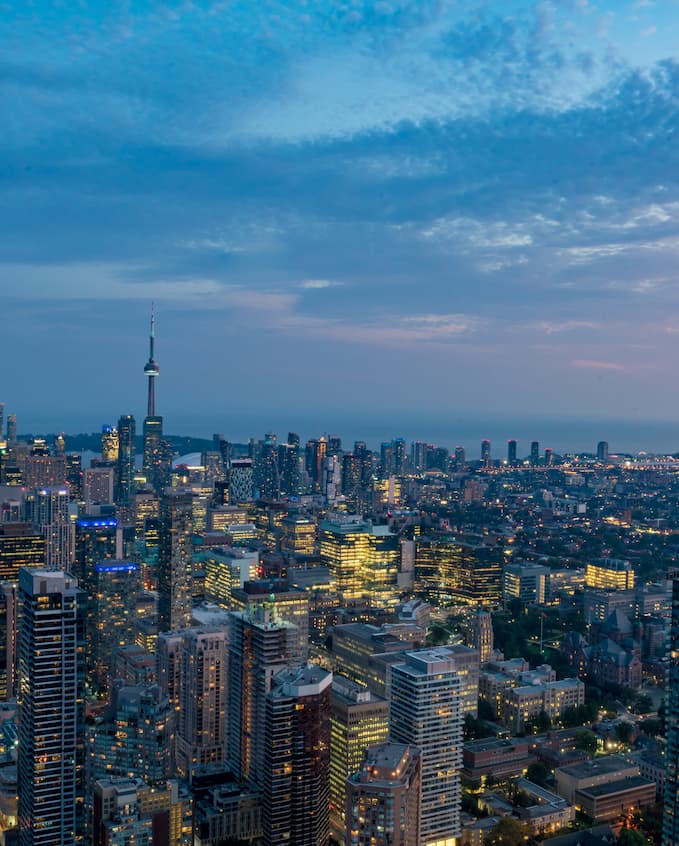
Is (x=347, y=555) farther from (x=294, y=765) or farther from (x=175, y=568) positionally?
(x=294, y=765)

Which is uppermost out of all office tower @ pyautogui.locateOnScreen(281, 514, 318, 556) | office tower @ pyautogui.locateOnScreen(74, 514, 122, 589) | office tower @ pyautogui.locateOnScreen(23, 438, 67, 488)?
office tower @ pyautogui.locateOnScreen(23, 438, 67, 488)

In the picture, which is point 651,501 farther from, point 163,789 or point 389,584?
point 163,789

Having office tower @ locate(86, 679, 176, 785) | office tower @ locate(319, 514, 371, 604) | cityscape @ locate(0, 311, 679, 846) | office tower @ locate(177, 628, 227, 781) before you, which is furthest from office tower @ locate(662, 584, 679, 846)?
office tower @ locate(319, 514, 371, 604)

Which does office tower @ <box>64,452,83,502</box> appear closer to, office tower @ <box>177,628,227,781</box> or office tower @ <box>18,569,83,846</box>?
office tower @ <box>177,628,227,781</box>

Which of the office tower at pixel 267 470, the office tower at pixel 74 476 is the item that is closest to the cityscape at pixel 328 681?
the office tower at pixel 74 476

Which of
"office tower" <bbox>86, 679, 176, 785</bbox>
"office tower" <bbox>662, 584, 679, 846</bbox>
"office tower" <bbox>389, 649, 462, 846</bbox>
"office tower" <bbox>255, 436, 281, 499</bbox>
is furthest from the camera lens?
"office tower" <bbox>255, 436, 281, 499</bbox>

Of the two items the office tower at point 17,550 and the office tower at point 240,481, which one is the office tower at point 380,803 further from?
the office tower at point 240,481

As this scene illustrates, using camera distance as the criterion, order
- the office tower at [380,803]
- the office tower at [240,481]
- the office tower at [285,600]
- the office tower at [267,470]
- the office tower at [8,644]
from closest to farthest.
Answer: the office tower at [380,803] < the office tower at [8,644] < the office tower at [285,600] < the office tower at [240,481] < the office tower at [267,470]
